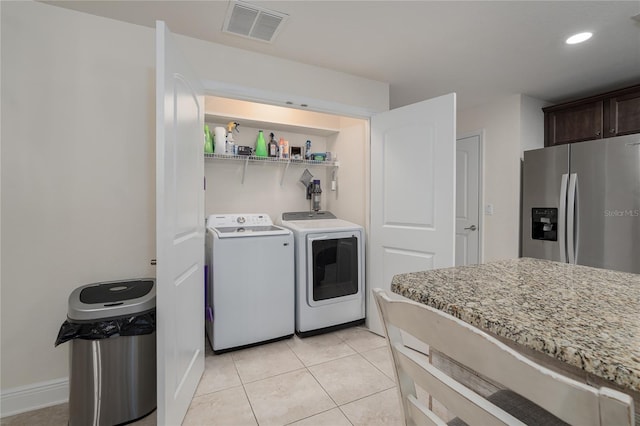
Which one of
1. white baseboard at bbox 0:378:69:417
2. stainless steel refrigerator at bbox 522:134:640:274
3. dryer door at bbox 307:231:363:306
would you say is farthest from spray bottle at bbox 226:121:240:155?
stainless steel refrigerator at bbox 522:134:640:274

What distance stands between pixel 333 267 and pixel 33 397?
209 cm

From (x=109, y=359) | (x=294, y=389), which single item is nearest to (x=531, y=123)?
(x=294, y=389)

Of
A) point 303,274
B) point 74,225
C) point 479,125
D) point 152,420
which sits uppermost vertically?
point 479,125

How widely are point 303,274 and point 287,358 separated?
66 centimetres

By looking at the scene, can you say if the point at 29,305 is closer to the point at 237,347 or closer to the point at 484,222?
the point at 237,347

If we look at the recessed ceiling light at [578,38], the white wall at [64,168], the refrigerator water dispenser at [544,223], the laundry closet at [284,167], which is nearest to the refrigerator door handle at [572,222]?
the refrigerator water dispenser at [544,223]

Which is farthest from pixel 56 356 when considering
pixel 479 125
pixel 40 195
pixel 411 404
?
pixel 479 125

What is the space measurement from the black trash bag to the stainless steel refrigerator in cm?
321

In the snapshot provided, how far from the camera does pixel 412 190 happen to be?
2.28 m

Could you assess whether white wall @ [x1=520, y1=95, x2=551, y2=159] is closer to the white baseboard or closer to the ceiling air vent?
the ceiling air vent

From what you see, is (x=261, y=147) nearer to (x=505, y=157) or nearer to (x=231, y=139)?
(x=231, y=139)

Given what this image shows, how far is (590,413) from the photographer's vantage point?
0.32m

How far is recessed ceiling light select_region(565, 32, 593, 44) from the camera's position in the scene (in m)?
1.92

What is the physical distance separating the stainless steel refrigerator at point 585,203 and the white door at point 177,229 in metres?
3.02
